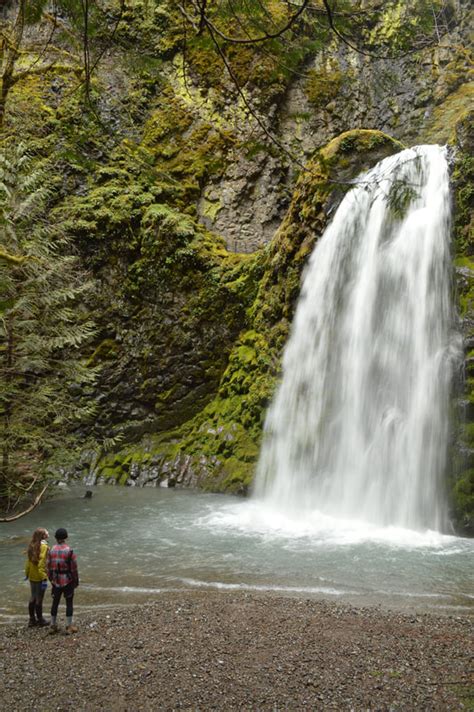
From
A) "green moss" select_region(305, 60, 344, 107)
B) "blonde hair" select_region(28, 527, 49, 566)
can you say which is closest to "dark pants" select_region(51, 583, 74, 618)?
"blonde hair" select_region(28, 527, 49, 566)

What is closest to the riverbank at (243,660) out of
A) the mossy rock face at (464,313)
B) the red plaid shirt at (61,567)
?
the red plaid shirt at (61,567)

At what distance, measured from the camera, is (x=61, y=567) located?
4.94 metres

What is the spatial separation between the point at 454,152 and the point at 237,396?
756 centimetres

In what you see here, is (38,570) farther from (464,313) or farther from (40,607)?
(464,313)

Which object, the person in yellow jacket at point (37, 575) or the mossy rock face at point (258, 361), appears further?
the mossy rock face at point (258, 361)

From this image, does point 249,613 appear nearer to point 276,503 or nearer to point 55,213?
point 276,503

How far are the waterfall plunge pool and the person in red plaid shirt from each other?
24.4 inches

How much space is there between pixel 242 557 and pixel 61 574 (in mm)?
2976

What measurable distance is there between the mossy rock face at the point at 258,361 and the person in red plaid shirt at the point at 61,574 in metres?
7.25

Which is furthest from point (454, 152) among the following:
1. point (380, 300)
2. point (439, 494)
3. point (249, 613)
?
point (249, 613)

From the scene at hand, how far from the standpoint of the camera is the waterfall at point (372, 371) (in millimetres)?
9234

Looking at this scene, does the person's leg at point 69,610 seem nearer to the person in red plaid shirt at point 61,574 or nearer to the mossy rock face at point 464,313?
the person in red plaid shirt at point 61,574

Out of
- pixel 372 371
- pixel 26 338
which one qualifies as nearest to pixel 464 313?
pixel 372 371

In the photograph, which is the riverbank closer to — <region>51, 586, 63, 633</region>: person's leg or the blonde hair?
<region>51, 586, 63, 633</region>: person's leg
